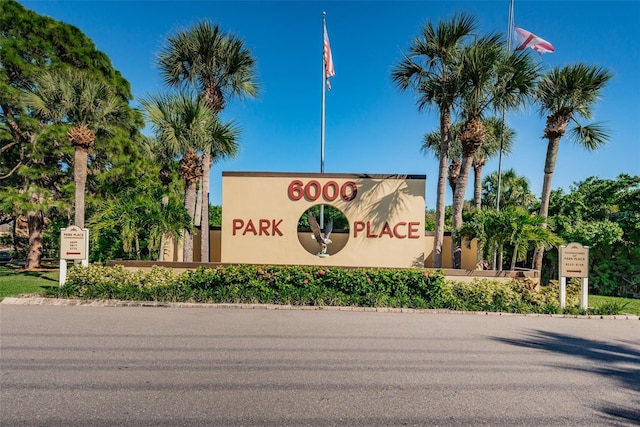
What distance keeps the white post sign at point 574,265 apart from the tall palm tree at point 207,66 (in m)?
11.9

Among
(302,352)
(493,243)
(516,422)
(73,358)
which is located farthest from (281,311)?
(493,243)

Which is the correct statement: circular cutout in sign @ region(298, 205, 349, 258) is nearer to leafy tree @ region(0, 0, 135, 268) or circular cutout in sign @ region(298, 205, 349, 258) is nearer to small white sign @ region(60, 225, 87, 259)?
small white sign @ region(60, 225, 87, 259)

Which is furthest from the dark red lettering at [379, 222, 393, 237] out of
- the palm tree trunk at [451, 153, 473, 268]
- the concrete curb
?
the concrete curb

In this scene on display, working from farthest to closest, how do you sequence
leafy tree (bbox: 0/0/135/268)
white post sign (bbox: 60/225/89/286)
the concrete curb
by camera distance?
leafy tree (bbox: 0/0/135/268), white post sign (bbox: 60/225/89/286), the concrete curb

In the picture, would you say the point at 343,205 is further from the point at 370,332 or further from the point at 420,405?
the point at 420,405

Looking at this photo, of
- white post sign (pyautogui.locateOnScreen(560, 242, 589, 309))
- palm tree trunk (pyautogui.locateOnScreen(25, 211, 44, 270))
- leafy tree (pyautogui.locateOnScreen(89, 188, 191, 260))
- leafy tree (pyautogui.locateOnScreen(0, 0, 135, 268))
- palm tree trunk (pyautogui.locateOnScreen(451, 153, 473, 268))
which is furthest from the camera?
palm tree trunk (pyautogui.locateOnScreen(25, 211, 44, 270))

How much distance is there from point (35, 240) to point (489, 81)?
22.9 m

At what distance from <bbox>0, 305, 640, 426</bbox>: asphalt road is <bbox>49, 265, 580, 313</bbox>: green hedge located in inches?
66.8

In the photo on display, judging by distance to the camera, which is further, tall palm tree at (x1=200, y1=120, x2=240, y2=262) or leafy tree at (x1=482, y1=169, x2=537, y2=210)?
leafy tree at (x1=482, y1=169, x2=537, y2=210)

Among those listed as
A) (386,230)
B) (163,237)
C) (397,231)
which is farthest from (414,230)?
(163,237)

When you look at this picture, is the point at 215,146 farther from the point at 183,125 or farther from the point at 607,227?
the point at 607,227

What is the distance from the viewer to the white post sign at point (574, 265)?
982cm

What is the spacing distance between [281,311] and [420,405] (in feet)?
18.0

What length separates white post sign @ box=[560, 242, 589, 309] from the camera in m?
9.82
